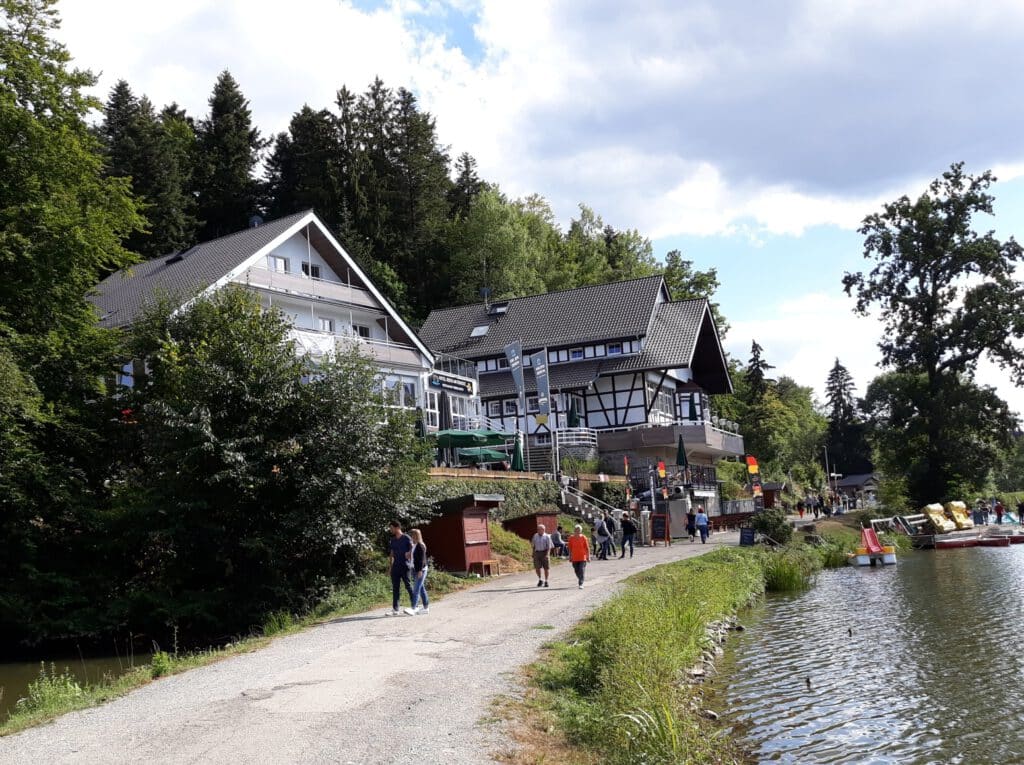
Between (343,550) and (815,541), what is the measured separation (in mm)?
22286

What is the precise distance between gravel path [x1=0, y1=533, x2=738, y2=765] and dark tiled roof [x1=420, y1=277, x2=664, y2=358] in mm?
35988

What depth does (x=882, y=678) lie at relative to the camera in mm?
14539

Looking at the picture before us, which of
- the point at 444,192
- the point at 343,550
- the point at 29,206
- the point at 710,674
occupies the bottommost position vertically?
the point at 710,674

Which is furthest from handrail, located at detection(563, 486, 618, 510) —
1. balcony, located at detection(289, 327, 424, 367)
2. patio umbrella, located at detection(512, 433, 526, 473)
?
balcony, located at detection(289, 327, 424, 367)

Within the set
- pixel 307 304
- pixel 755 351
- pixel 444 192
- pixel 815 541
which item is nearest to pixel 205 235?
pixel 444 192

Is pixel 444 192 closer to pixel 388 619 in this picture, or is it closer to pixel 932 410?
pixel 932 410

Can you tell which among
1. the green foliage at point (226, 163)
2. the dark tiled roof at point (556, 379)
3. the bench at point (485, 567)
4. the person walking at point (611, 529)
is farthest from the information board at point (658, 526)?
the green foliage at point (226, 163)

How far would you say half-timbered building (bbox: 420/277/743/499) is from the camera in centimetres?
4806

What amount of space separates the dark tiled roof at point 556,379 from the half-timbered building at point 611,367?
2.4 inches

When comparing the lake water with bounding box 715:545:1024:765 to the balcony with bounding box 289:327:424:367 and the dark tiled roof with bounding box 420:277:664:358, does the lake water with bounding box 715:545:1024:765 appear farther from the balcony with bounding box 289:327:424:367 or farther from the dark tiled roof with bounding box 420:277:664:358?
the dark tiled roof with bounding box 420:277:664:358

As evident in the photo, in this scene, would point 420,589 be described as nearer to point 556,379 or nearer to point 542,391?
point 542,391

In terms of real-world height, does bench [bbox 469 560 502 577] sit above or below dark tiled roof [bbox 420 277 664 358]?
below

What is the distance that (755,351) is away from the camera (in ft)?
278

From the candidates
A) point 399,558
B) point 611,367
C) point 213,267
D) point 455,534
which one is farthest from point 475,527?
point 611,367
